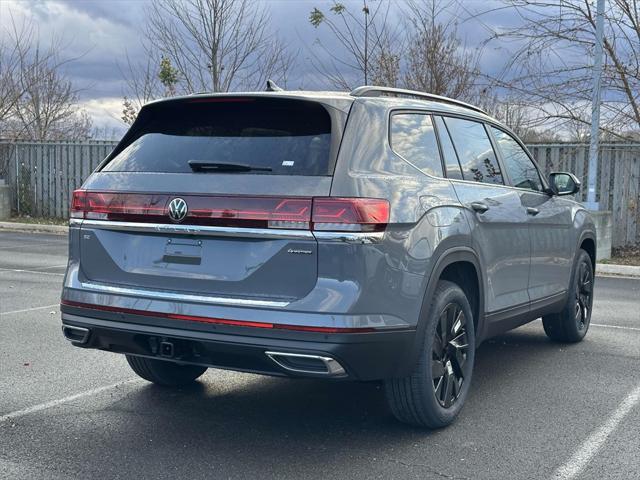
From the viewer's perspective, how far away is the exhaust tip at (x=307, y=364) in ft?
12.6

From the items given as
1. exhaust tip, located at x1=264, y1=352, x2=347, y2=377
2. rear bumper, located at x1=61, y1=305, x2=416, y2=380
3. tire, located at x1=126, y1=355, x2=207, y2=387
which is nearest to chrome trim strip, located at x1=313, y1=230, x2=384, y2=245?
rear bumper, located at x1=61, y1=305, x2=416, y2=380

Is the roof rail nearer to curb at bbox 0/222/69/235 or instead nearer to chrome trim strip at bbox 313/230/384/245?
chrome trim strip at bbox 313/230/384/245

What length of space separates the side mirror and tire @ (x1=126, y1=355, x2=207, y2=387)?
3162 mm

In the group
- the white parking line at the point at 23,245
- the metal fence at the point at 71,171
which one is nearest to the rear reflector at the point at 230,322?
the white parking line at the point at 23,245

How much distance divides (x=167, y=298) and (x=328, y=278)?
2.88 ft

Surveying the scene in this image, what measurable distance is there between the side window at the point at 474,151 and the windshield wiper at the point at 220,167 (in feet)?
5.18

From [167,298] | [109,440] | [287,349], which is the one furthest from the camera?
[109,440]

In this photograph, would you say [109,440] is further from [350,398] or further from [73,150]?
[73,150]

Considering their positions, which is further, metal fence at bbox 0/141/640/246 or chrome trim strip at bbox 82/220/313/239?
metal fence at bbox 0/141/640/246

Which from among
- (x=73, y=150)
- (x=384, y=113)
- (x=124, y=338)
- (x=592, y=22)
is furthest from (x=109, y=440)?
(x=73, y=150)

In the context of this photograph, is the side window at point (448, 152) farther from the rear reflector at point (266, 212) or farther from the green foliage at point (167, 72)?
the green foliage at point (167, 72)

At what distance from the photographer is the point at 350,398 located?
17.5ft

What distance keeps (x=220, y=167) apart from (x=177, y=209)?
1.03 ft

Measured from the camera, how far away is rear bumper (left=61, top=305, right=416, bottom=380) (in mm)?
3846
